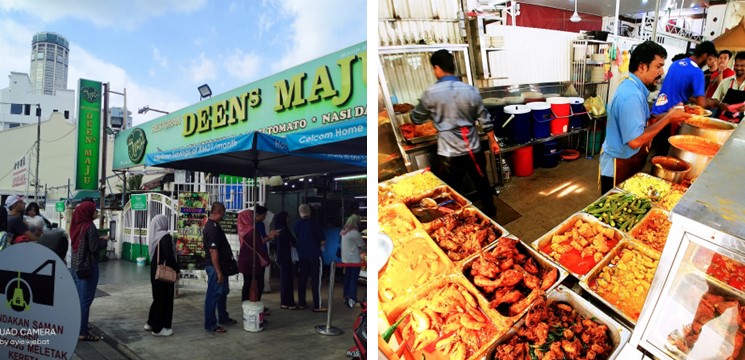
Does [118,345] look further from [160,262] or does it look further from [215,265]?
[215,265]

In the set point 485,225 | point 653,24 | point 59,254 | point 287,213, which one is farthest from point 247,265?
point 653,24

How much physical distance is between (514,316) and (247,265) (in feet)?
6.43

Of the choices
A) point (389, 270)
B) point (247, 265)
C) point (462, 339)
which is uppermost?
point (389, 270)

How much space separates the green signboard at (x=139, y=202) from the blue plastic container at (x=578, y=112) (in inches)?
129

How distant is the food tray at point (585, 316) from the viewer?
3.59ft

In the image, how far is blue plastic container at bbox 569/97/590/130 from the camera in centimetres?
118

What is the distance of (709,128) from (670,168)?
0.37ft

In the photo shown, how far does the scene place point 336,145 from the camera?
2.20 metres

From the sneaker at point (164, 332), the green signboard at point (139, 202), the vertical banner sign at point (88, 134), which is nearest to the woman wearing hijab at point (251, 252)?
the sneaker at point (164, 332)

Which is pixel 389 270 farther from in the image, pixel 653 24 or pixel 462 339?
pixel 653 24

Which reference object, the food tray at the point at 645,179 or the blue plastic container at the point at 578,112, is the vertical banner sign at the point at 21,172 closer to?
the blue plastic container at the point at 578,112

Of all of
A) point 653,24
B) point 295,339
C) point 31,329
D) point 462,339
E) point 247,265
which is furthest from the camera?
point 31,329

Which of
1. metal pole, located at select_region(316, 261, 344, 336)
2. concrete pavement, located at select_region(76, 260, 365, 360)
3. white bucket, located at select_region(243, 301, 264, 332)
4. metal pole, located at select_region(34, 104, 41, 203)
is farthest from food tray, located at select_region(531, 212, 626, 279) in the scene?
metal pole, located at select_region(34, 104, 41, 203)

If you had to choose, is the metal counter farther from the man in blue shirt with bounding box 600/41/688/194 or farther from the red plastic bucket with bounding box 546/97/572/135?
the red plastic bucket with bounding box 546/97/572/135
